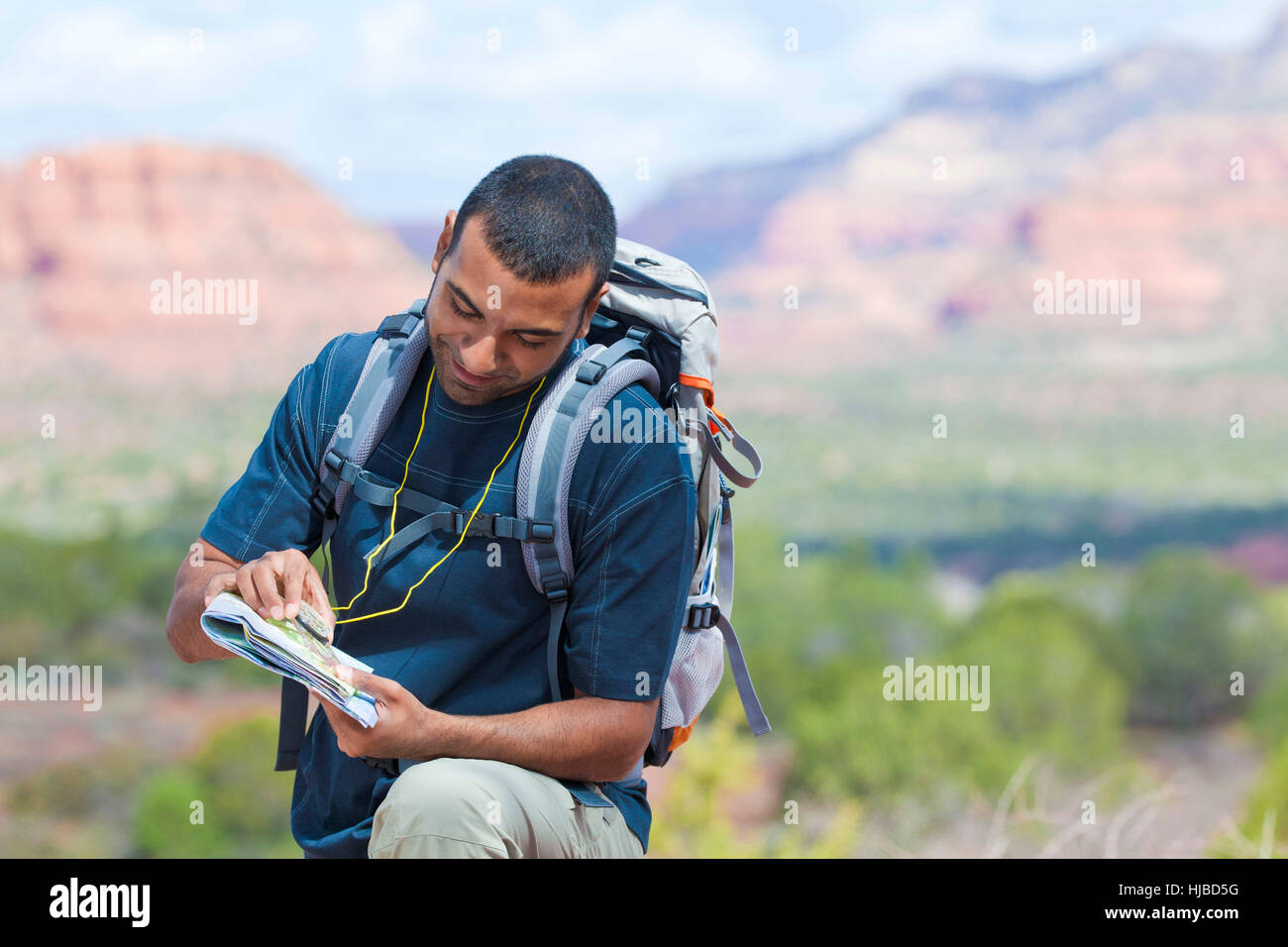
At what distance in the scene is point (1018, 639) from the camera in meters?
27.8

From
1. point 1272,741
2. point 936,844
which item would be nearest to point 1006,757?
point 936,844

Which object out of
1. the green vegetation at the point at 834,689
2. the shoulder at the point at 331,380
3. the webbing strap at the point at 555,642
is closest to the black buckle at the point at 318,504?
the shoulder at the point at 331,380

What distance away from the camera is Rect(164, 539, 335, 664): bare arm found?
2098 mm

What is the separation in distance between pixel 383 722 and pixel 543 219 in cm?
92

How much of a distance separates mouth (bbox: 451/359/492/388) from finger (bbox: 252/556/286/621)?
1.57 ft

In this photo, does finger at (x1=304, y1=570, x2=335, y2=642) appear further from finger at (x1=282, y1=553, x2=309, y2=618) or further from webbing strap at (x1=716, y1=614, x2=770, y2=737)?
webbing strap at (x1=716, y1=614, x2=770, y2=737)

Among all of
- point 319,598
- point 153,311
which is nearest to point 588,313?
point 319,598

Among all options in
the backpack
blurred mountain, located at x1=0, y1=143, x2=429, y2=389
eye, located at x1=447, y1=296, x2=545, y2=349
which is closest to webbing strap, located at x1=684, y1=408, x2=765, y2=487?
the backpack

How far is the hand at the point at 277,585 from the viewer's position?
2.08 metres

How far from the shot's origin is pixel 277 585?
2.15 meters

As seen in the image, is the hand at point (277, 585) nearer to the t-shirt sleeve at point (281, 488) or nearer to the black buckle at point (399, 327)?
the t-shirt sleeve at point (281, 488)

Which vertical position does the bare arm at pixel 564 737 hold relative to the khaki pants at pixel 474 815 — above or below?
above

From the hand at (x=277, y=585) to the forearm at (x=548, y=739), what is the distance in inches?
11.1

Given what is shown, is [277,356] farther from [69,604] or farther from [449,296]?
[449,296]
